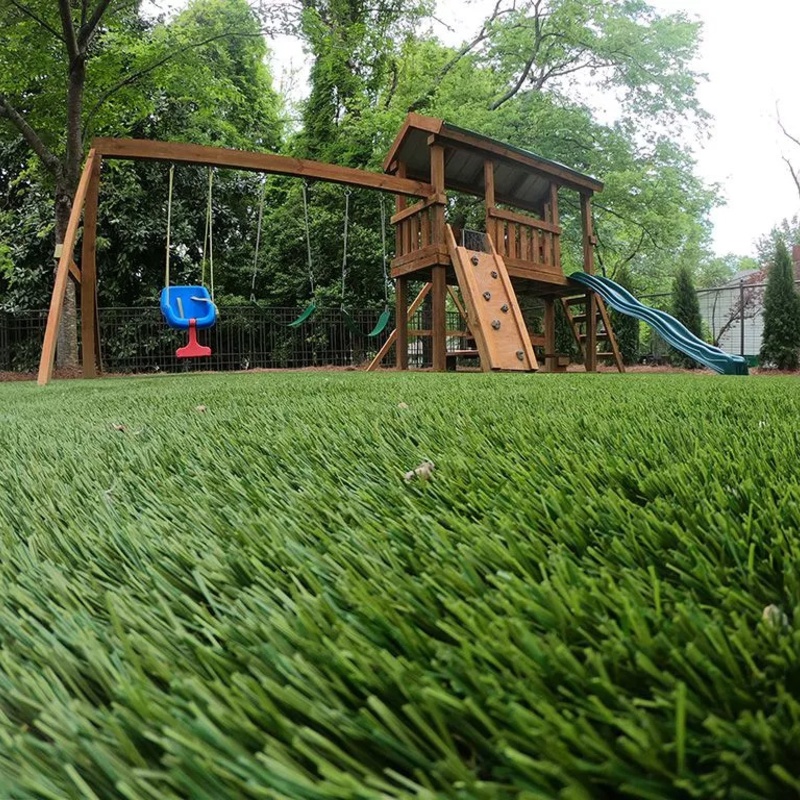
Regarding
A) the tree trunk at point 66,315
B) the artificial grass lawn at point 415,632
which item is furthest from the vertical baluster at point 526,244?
the artificial grass lawn at point 415,632

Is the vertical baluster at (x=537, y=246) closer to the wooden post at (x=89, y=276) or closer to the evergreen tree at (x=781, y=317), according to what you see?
the evergreen tree at (x=781, y=317)

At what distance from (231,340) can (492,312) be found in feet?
24.9

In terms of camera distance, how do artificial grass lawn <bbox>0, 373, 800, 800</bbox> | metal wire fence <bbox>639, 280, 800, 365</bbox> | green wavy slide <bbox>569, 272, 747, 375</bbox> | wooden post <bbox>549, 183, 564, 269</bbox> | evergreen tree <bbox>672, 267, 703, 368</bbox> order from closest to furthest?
1. artificial grass lawn <bbox>0, 373, 800, 800</bbox>
2. green wavy slide <bbox>569, 272, 747, 375</bbox>
3. wooden post <bbox>549, 183, 564, 269</bbox>
4. evergreen tree <bbox>672, 267, 703, 368</bbox>
5. metal wire fence <bbox>639, 280, 800, 365</bbox>

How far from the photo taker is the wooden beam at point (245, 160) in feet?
20.3

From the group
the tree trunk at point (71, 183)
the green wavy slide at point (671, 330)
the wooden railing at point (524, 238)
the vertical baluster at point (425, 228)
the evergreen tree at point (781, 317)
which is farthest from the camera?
the evergreen tree at point (781, 317)

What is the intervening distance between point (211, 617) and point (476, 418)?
4.18 ft

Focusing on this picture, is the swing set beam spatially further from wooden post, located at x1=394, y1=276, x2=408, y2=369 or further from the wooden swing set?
wooden post, located at x1=394, y1=276, x2=408, y2=369

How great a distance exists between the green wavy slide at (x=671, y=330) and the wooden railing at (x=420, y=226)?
2423mm

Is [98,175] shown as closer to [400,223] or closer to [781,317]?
[400,223]

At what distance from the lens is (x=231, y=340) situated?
41.5ft

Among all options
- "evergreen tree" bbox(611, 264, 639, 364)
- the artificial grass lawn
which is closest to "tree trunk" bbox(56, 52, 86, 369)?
the artificial grass lawn

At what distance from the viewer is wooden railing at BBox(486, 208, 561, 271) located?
25.2 ft

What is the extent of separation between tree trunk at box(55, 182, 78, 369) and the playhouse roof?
5143 millimetres

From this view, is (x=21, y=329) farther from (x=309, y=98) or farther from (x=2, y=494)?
(x=2, y=494)
